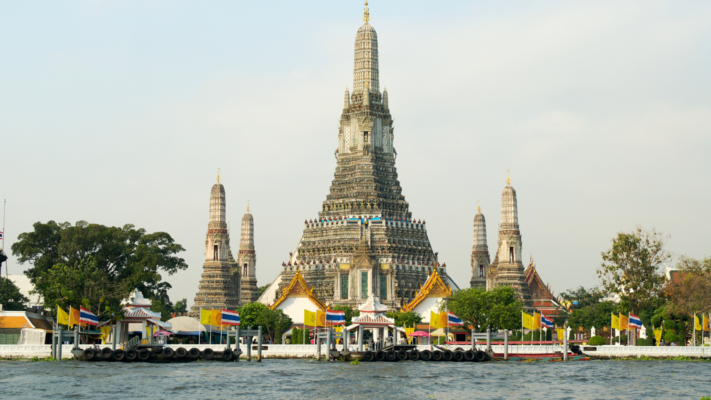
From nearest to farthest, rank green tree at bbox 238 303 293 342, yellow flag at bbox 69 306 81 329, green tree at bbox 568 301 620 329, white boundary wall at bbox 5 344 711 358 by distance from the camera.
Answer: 1. white boundary wall at bbox 5 344 711 358
2. yellow flag at bbox 69 306 81 329
3. green tree at bbox 238 303 293 342
4. green tree at bbox 568 301 620 329

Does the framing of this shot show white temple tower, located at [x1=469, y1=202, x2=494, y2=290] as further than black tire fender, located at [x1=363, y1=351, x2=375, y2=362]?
Yes

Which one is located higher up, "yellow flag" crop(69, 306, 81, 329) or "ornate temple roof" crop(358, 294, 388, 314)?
"ornate temple roof" crop(358, 294, 388, 314)

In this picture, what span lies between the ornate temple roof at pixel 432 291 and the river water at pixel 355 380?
2728cm

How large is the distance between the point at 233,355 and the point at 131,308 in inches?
391

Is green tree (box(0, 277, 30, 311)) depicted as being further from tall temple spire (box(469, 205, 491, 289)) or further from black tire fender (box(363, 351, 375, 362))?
tall temple spire (box(469, 205, 491, 289))

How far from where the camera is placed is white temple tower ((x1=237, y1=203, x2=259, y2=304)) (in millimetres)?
125250

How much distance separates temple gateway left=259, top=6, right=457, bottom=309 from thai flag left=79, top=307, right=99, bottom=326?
34.5 metres

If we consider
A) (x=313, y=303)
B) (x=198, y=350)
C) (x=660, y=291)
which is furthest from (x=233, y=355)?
(x=660, y=291)

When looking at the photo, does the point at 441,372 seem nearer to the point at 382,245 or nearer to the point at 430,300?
the point at 430,300

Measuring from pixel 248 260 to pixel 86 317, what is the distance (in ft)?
166

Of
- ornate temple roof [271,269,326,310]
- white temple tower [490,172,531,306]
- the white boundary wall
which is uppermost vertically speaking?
white temple tower [490,172,531,306]

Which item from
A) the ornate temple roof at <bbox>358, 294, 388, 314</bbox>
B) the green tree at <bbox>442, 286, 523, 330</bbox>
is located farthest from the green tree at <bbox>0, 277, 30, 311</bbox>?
the green tree at <bbox>442, 286, 523, 330</bbox>

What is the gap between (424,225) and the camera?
11712 centimetres

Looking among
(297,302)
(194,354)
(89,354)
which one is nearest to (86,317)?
(89,354)
